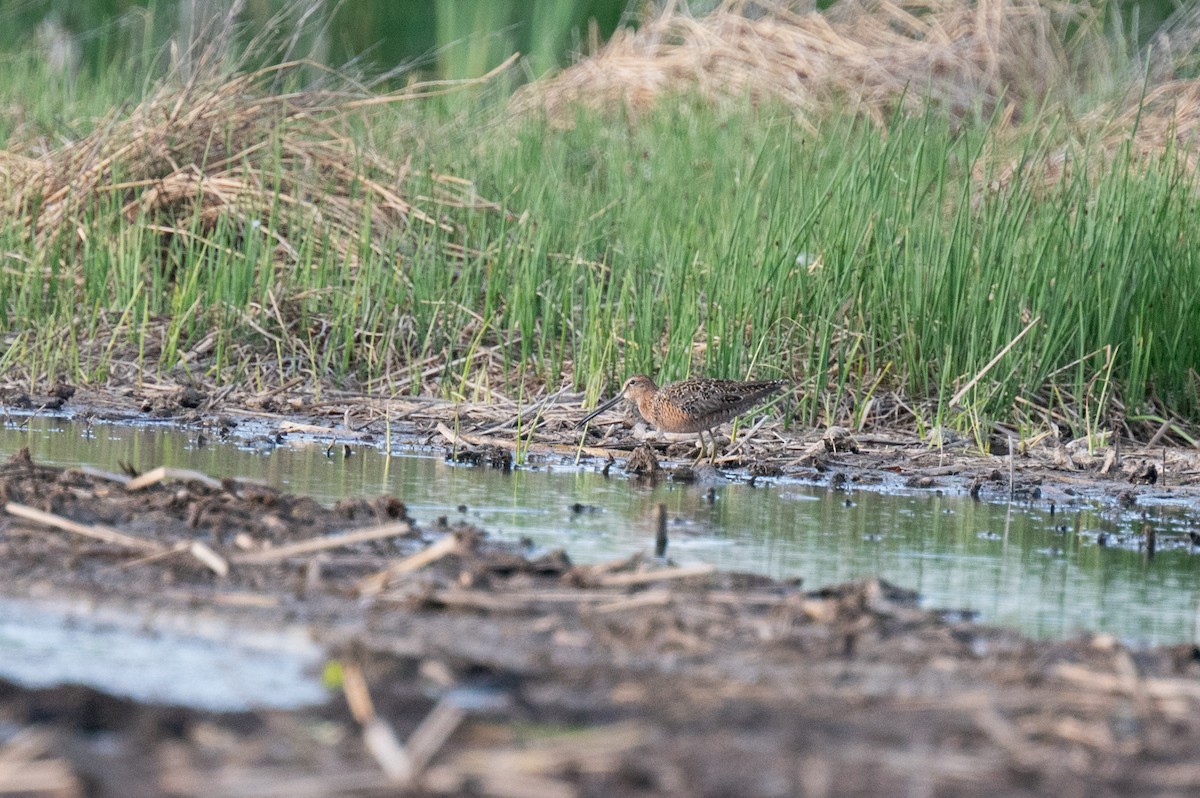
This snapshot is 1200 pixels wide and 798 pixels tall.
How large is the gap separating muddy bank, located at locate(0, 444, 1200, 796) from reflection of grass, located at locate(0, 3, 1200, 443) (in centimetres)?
405

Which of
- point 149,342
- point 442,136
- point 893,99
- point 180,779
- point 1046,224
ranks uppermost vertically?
point 893,99

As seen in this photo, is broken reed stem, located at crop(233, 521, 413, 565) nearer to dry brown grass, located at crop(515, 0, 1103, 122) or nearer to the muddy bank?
the muddy bank

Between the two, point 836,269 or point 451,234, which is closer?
point 836,269

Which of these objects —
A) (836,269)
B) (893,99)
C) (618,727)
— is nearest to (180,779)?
(618,727)

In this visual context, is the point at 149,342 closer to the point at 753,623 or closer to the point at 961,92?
the point at 753,623

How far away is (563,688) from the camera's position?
3.49 m

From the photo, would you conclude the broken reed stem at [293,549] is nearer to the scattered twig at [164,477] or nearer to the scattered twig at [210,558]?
the scattered twig at [210,558]

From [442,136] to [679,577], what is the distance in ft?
26.2

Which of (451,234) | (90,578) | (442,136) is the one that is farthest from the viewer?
(442,136)

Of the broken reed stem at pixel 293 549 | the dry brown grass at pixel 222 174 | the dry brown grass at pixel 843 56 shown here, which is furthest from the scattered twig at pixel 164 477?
the dry brown grass at pixel 843 56

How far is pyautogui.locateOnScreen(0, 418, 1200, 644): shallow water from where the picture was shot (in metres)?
4.96

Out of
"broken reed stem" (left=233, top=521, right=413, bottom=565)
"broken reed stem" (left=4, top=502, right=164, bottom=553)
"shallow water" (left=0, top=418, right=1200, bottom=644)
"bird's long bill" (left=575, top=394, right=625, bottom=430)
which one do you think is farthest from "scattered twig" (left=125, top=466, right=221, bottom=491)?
"bird's long bill" (left=575, top=394, right=625, bottom=430)

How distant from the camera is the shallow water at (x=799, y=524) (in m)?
4.96

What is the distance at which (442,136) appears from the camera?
11984 millimetres
